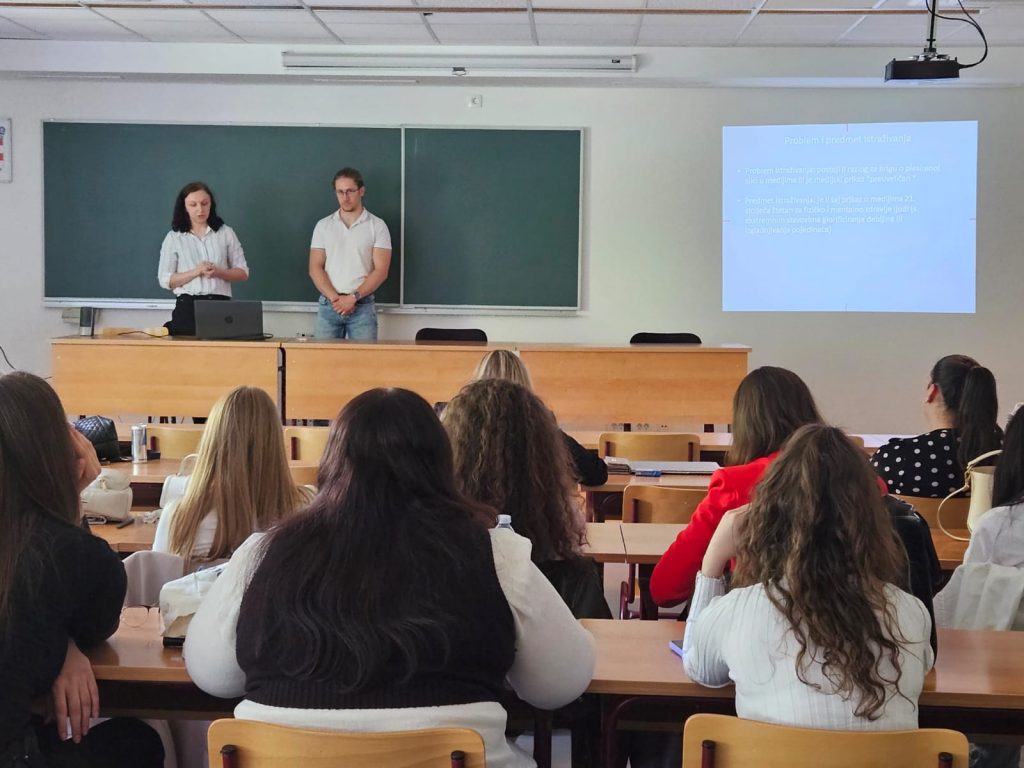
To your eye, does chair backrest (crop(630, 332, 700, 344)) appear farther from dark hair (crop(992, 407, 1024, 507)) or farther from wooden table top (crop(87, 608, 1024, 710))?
wooden table top (crop(87, 608, 1024, 710))

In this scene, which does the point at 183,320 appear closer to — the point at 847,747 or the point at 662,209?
the point at 662,209

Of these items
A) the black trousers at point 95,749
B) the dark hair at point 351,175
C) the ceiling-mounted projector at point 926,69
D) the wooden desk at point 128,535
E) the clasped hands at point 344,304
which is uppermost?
the ceiling-mounted projector at point 926,69

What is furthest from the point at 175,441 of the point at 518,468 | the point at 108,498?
the point at 518,468

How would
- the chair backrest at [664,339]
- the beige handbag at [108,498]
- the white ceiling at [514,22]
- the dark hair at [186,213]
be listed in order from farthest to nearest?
the dark hair at [186,213] < the chair backrest at [664,339] < the white ceiling at [514,22] < the beige handbag at [108,498]

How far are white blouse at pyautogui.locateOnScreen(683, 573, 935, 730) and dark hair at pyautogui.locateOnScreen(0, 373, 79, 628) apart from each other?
3.75 feet

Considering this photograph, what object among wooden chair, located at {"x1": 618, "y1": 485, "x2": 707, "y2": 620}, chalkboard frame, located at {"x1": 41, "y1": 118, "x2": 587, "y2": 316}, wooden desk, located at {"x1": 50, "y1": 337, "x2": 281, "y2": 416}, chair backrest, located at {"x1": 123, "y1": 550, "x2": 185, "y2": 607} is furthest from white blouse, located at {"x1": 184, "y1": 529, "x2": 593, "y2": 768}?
chalkboard frame, located at {"x1": 41, "y1": 118, "x2": 587, "y2": 316}

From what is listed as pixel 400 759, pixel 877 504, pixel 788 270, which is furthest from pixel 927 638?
pixel 788 270

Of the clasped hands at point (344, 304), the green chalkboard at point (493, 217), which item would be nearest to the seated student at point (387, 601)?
the clasped hands at point (344, 304)

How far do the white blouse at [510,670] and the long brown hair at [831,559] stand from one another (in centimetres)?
35

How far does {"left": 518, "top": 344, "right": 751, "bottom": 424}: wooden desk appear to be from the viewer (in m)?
6.42

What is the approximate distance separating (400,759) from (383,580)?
253 millimetres

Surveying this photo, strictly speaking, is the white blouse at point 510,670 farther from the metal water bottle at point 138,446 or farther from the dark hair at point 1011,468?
the metal water bottle at point 138,446

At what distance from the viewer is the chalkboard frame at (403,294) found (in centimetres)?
815

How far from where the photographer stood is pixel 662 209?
8234 mm
